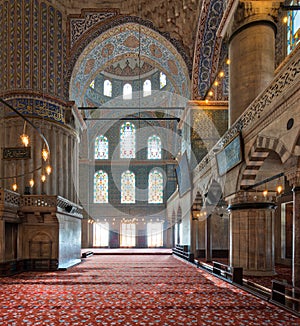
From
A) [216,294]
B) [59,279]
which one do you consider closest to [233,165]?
[216,294]

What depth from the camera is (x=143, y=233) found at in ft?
88.0

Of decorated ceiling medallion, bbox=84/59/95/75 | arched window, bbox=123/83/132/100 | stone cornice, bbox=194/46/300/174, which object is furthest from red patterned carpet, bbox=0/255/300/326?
arched window, bbox=123/83/132/100

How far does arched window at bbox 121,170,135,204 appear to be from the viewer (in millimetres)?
27547

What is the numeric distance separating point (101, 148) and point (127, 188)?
10.7 feet

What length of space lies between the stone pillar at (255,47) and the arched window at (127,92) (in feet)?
61.3

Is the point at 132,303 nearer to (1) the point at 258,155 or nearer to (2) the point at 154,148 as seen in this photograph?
(1) the point at 258,155

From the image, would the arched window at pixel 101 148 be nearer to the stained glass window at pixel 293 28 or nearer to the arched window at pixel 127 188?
the arched window at pixel 127 188

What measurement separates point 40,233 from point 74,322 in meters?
7.31

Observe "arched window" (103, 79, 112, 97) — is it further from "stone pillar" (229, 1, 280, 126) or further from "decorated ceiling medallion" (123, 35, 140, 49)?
"stone pillar" (229, 1, 280, 126)

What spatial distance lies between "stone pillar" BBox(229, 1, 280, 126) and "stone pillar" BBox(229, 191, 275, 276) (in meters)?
2.12

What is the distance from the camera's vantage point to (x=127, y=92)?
27828 mm

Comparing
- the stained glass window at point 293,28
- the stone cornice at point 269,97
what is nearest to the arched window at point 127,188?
the stained glass window at point 293,28

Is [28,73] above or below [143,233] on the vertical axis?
above

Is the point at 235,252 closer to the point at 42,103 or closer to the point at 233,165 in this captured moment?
the point at 233,165
